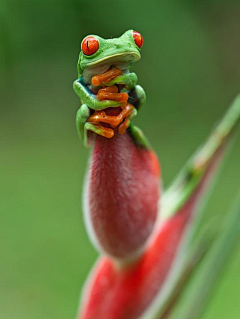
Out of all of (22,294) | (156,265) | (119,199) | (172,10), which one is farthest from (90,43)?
(172,10)

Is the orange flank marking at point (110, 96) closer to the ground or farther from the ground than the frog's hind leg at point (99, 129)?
farther from the ground

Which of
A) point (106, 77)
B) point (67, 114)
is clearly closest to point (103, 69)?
point (106, 77)

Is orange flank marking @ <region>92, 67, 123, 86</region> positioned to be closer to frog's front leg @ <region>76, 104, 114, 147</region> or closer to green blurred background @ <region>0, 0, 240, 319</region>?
frog's front leg @ <region>76, 104, 114, 147</region>

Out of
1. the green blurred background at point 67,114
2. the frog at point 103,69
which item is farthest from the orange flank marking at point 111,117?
the green blurred background at point 67,114

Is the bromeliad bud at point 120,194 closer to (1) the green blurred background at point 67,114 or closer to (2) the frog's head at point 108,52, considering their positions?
(2) the frog's head at point 108,52

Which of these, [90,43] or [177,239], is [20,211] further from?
[90,43]

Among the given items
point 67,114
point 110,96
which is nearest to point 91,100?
point 110,96

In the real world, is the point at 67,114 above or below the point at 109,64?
below

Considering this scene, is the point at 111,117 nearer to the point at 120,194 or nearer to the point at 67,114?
the point at 120,194

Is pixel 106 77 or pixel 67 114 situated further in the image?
pixel 67 114
